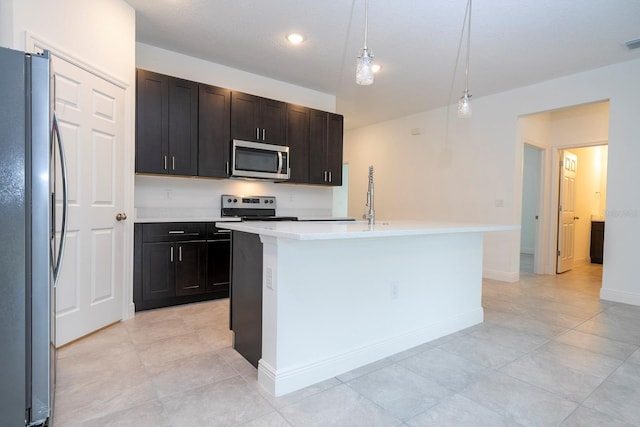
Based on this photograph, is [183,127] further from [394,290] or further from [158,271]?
[394,290]

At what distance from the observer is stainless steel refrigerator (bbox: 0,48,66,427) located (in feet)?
4.33

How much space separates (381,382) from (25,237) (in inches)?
72.8

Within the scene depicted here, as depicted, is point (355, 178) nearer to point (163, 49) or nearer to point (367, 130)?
point (367, 130)

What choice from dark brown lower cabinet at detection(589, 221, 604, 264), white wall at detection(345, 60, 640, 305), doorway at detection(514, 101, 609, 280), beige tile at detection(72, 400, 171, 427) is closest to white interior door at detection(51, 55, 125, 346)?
beige tile at detection(72, 400, 171, 427)

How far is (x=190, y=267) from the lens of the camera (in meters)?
3.44

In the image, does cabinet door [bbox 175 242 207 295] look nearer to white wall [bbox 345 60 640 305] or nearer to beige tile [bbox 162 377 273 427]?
beige tile [bbox 162 377 273 427]

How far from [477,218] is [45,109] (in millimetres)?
5146

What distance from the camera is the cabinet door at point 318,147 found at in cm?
463

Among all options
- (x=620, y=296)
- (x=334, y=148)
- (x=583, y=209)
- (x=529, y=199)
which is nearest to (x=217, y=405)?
(x=334, y=148)

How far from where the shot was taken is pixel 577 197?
19.7 feet

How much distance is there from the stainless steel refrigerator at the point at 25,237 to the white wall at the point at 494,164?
5017 millimetres

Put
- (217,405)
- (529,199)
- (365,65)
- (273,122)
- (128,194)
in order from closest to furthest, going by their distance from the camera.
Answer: (217,405), (365,65), (128,194), (273,122), (529,199)

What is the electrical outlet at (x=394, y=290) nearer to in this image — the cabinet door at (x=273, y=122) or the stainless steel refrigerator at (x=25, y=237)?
the stainless steel refrigerator at (x=25, y=237)

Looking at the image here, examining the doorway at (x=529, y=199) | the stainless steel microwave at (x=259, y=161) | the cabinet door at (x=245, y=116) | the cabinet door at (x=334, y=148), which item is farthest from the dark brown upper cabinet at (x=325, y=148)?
the doorway at (x=529, y=199)
